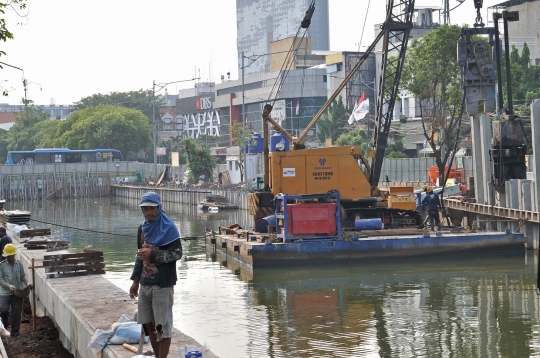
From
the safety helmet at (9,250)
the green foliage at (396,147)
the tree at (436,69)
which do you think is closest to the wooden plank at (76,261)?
the safety helmet at (9,250)

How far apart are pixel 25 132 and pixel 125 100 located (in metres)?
16.9

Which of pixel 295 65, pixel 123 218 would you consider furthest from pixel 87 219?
pixel 295 65

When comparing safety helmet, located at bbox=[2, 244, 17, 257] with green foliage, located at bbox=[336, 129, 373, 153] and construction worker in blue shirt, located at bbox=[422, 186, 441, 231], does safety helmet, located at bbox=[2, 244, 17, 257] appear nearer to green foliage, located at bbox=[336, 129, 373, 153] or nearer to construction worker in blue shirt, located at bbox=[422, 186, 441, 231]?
construction worker in blue shirt, located at bbox=[422, 186, 441, 231]

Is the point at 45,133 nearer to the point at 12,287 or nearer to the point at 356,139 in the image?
the point at 356,139

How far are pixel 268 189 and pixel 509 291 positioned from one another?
1099 centimetres

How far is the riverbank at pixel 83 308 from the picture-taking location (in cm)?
1220

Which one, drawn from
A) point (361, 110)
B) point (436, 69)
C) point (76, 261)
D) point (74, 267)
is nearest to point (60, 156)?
point (361, 110)

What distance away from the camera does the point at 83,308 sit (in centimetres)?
1409

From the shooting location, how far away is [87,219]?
57.0 metres

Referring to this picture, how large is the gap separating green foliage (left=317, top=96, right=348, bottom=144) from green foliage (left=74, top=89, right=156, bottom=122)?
194ft

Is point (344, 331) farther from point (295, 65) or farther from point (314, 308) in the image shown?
point (295, 65)

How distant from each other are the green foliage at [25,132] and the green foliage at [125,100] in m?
7.80

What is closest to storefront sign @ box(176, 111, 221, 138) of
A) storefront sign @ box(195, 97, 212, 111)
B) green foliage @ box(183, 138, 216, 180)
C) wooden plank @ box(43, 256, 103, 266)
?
storefront sign @ box(195, 97, 212, 111)

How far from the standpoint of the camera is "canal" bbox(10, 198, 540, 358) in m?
16.8
